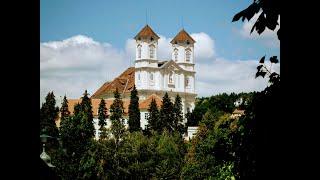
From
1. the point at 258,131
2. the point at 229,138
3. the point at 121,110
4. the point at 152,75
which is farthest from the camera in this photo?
the point at 152,75

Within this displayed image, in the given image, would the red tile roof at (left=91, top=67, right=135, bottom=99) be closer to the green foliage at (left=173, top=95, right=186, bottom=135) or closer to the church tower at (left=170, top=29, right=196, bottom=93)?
the church tower at (left=170, top=29, right=196, bottom=93)

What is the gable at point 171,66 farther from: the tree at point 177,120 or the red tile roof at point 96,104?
the tree at point 177,120

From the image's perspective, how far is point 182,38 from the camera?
370ft

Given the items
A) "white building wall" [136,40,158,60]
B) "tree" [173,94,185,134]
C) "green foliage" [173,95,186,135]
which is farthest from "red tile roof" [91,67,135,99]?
"green foliage" [173,95,186,135]

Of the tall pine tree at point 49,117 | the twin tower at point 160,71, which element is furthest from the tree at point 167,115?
the twin tower at point 160,71

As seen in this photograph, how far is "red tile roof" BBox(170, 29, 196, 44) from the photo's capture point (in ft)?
368

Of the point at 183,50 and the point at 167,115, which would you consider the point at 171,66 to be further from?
the point at 167,115

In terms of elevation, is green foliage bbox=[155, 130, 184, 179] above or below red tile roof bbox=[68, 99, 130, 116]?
below

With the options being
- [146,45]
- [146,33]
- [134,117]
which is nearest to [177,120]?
[134,117]
